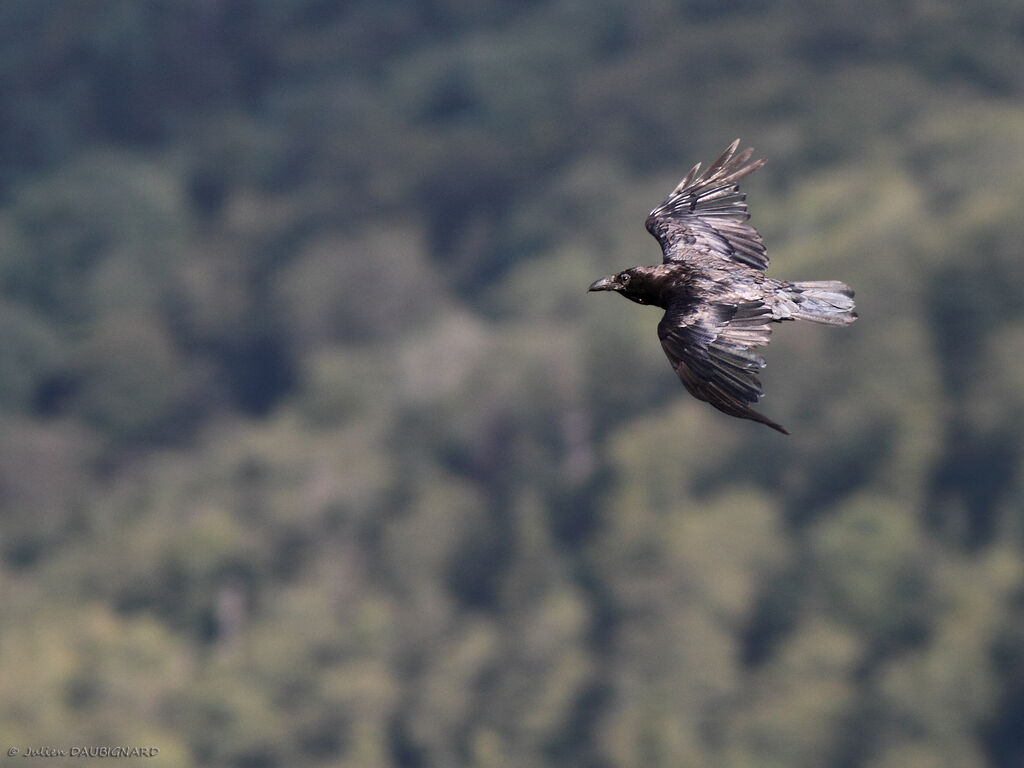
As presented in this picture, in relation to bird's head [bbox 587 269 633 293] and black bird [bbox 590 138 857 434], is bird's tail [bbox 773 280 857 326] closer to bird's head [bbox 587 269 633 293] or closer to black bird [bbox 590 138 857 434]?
black bird [bbox 590 138 857 434]

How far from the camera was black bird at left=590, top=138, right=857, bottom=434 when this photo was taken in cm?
1548

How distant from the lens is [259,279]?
127625mm

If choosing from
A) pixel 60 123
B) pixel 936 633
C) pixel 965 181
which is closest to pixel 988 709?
pixel 936 633

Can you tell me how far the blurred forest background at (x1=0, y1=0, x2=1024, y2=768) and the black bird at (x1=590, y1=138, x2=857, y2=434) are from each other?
55.8 m

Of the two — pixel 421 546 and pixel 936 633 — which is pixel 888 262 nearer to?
pixel 936 633

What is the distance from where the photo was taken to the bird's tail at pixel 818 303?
17.2 meters

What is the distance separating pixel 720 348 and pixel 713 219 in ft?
16.2

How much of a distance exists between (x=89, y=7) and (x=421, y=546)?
7712 cm

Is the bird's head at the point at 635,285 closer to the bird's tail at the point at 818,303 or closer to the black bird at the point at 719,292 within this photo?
the black bird at the point at 719,292

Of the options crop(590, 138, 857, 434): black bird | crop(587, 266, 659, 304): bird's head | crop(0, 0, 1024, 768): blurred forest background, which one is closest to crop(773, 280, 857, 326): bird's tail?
crop(590, 138, 857, 434): black bird

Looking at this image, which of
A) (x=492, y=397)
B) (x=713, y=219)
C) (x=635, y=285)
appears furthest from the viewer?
(x=492, y=397)

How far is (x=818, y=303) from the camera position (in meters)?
17.6

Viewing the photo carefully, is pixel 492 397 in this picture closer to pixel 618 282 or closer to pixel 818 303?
pixel 618 282

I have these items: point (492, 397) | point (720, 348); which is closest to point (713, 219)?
point (720, 348)
